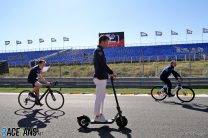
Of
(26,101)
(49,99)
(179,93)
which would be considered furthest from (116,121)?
(179,93)

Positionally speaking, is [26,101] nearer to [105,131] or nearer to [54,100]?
[54,100]

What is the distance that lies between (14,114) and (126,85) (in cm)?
1128

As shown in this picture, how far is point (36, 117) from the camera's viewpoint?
10.7m

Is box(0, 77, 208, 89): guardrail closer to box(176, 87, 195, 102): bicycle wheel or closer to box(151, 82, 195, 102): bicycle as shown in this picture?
box(151, 82, 195, 102): bicycle

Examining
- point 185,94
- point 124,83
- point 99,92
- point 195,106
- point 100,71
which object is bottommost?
point 195,106

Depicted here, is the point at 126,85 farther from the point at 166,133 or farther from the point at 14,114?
the point at 166,133

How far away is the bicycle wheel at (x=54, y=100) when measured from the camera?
Result: 12367 mm

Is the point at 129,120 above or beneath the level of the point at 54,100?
beneath

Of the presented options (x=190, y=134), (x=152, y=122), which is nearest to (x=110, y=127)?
(x=152, y=122)

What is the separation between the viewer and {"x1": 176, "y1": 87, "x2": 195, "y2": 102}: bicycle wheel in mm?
14045

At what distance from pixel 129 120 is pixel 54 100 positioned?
3664mm

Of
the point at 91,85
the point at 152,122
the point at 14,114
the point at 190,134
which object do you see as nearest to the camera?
the point at 190,134

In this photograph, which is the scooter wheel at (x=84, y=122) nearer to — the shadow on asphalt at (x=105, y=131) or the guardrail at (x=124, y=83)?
the shadow on asphalt at (x=105, y=131)

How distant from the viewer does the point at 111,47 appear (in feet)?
191
